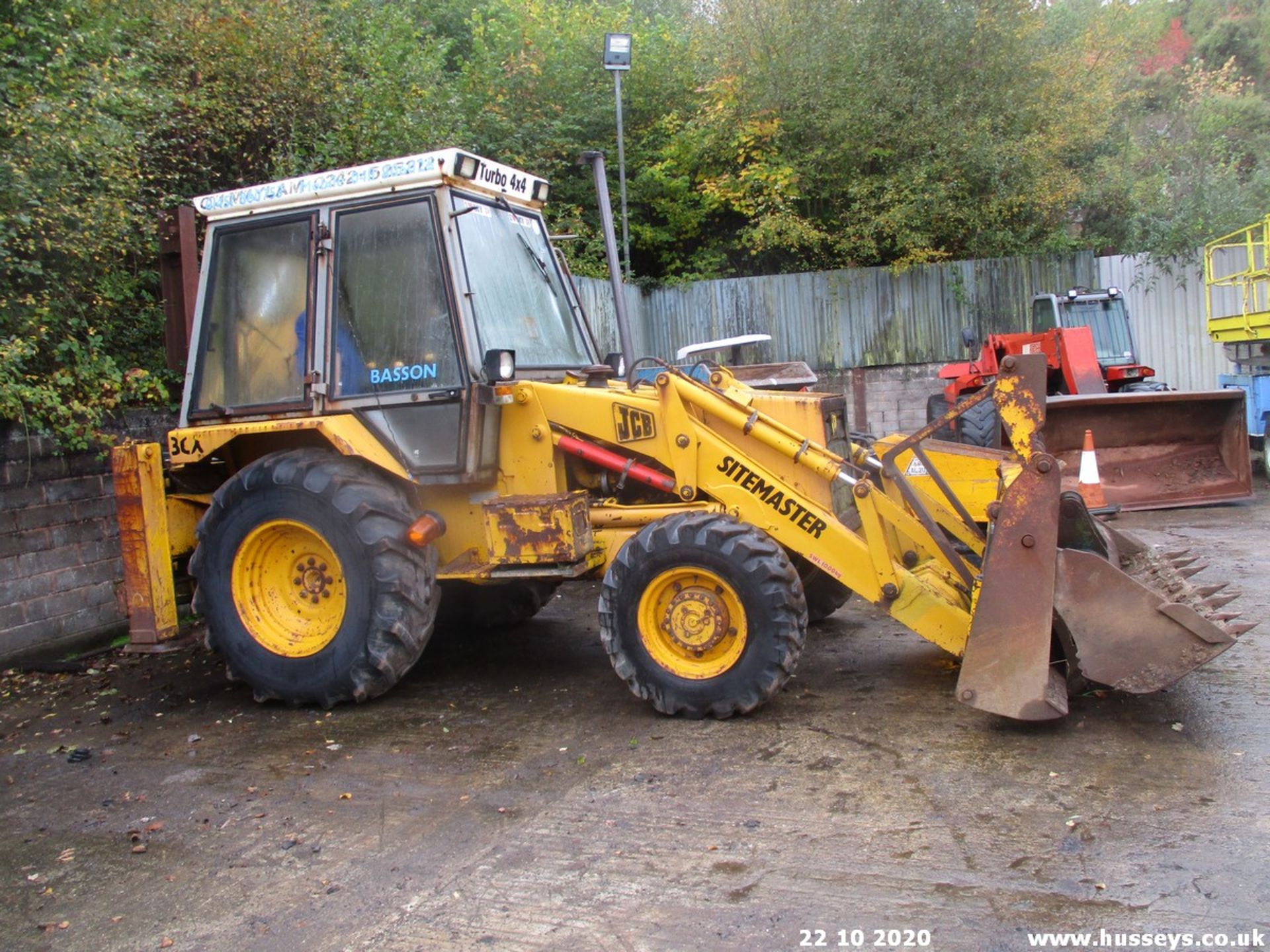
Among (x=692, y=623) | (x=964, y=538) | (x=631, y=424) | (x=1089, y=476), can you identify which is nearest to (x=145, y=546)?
(x=631, y=424)

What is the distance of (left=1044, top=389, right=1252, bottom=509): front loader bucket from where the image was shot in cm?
1001

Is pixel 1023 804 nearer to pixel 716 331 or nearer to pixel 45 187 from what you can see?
pixel 45 187

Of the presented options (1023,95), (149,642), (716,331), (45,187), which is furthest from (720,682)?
(1023,95)

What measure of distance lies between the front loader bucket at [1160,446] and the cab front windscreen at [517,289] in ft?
19.3

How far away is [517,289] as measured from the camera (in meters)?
Answer: 5.77

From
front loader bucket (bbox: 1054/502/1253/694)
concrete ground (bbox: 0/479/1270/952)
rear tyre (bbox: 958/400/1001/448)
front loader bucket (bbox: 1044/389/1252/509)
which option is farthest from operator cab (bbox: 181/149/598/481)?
rear tyre (bbox: 958/400/1001/448)

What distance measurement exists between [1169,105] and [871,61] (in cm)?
1389

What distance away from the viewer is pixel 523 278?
5.87 meters

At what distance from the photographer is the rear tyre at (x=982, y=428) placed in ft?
36.7

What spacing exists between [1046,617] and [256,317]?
4.33 metres

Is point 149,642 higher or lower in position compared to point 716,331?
lower

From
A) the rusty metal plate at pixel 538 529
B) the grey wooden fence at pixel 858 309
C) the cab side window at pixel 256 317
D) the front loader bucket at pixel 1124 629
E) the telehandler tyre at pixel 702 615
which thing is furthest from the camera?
the grey wooden fence at pixel 858 309

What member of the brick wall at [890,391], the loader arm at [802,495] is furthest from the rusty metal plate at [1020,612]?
the brick wall at [890,391]

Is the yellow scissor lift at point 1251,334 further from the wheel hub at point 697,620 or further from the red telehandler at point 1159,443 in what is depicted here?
the wheel hub at point 697,620
